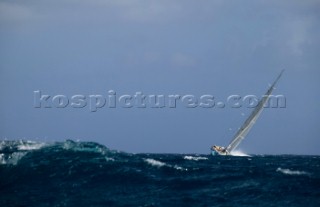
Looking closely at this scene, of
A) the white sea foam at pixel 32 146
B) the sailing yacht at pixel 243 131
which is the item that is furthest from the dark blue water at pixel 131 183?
the sailing yacht at pixel 243 131

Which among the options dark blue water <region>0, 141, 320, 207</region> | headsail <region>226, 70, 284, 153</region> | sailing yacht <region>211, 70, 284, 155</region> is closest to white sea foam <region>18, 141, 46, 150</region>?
dark blue water <region>0, 141, 320, 207</region>

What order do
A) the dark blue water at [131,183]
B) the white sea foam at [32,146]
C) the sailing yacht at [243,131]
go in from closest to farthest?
the dark blue water at [131,183], the white sea foam at [32,146], the sailing yacht at [243,131]

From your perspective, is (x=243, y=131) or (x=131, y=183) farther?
(x=243, y=131)

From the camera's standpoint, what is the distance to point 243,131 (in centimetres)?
13012

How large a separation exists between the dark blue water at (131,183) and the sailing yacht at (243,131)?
7918 cm

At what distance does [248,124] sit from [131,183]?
93363mm

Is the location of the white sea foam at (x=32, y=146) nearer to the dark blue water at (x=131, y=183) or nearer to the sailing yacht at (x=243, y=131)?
the dark blue water at (x=131, y=183)

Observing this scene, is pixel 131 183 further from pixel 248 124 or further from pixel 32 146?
pixel 248 124

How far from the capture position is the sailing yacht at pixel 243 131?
5074 inches

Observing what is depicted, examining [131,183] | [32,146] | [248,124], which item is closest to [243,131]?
[248,124]

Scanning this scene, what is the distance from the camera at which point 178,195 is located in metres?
37.2

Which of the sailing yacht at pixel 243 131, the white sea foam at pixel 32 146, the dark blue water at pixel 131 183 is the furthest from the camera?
the sailing yacht at pixel 243 131

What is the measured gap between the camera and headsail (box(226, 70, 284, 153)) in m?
129

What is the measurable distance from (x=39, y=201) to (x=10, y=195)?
4.39m
